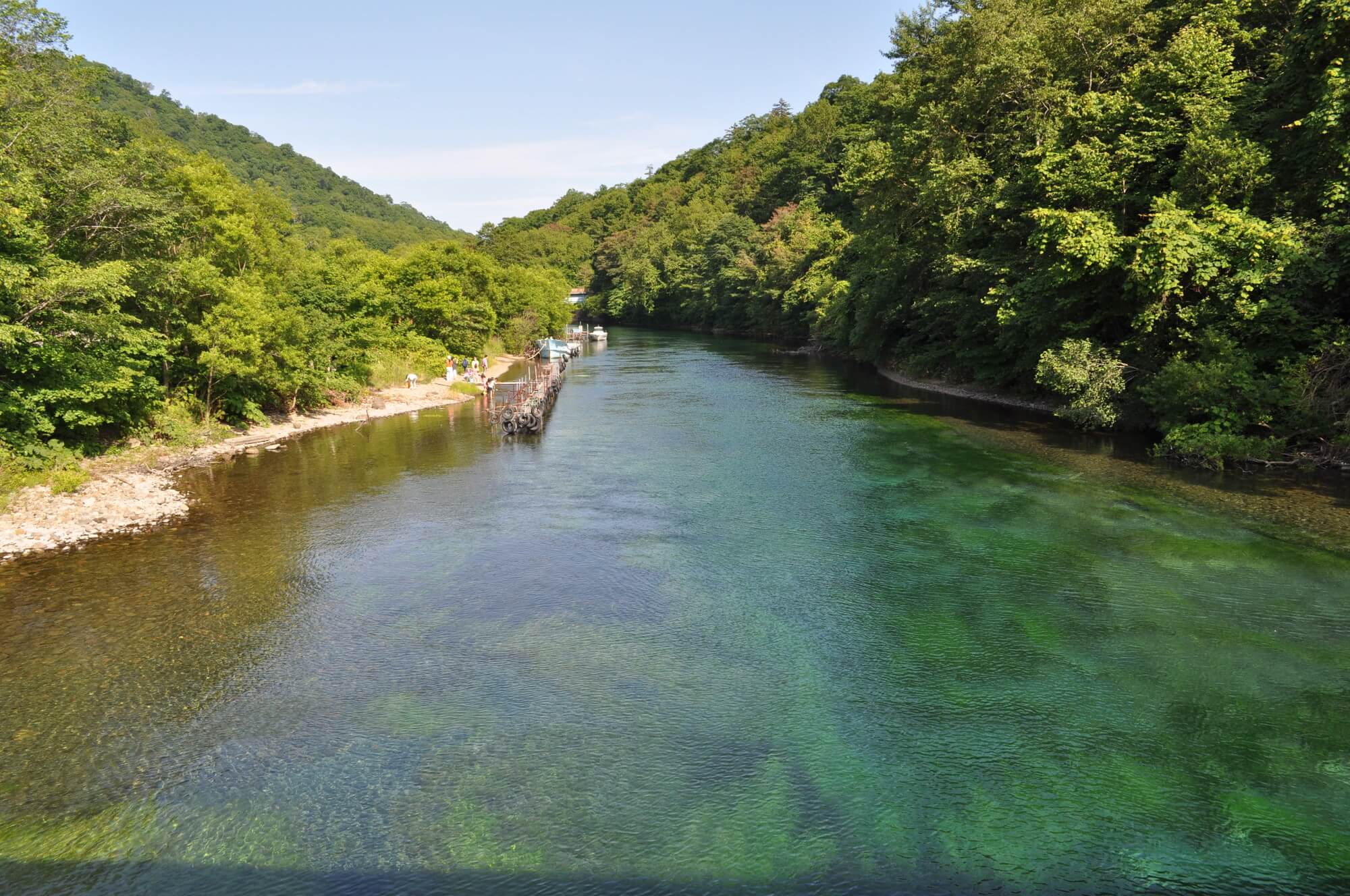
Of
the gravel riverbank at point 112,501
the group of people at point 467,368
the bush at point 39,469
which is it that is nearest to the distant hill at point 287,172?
the group of people at point 467,368

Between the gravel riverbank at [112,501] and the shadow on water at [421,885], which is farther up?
the gravel riverbank at [112,501]

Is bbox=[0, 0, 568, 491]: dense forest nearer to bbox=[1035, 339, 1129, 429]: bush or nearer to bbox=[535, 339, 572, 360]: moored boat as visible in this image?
bbox=[535, 339, 572, 360]: moored boat

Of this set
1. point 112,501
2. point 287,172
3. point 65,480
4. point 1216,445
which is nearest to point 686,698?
point 112,501

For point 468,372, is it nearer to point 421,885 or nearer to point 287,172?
point 421,885

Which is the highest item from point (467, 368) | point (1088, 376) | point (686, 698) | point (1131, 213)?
point (1131, 213)

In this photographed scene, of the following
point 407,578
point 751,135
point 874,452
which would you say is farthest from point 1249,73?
point 751,135

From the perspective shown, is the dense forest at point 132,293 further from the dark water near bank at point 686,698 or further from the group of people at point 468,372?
the dark water near bank at point 686,698
